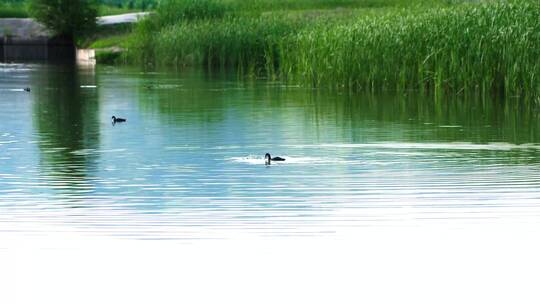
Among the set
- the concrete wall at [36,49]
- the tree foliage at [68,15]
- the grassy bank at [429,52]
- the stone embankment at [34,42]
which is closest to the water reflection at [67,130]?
the grassy bank at [429,52]

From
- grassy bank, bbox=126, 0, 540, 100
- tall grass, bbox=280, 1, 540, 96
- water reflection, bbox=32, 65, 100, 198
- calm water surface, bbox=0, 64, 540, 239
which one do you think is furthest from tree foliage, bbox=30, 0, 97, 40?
calm water surface, bbox=0, 64, 540, 239

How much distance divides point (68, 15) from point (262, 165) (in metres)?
50.9

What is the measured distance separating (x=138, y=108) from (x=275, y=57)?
53.5 feet

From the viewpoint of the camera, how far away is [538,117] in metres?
24.2

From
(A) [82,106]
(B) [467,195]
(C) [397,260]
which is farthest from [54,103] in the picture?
(C) [397,260]

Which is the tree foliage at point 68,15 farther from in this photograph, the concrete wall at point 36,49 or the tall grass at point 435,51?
the tall grass at point 435,51

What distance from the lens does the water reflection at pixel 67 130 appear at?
16.0 metres

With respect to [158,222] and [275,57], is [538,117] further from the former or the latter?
[275,57]

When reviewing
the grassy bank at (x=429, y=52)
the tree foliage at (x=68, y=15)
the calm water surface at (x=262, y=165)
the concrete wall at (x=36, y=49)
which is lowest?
the calm water surface at (x=262, y=165)

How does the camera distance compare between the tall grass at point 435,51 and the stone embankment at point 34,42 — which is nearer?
the tall grass at point 435,51

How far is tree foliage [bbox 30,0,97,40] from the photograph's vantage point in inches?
2621

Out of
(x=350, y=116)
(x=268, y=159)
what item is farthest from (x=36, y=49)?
(x=268, y=159)

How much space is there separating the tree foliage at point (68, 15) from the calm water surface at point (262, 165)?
3544cm

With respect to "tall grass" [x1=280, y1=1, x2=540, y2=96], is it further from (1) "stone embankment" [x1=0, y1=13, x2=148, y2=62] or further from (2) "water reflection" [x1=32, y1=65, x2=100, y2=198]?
(1) "stone embankment" [x1=0, y1=13, x2=148, y2=62]
